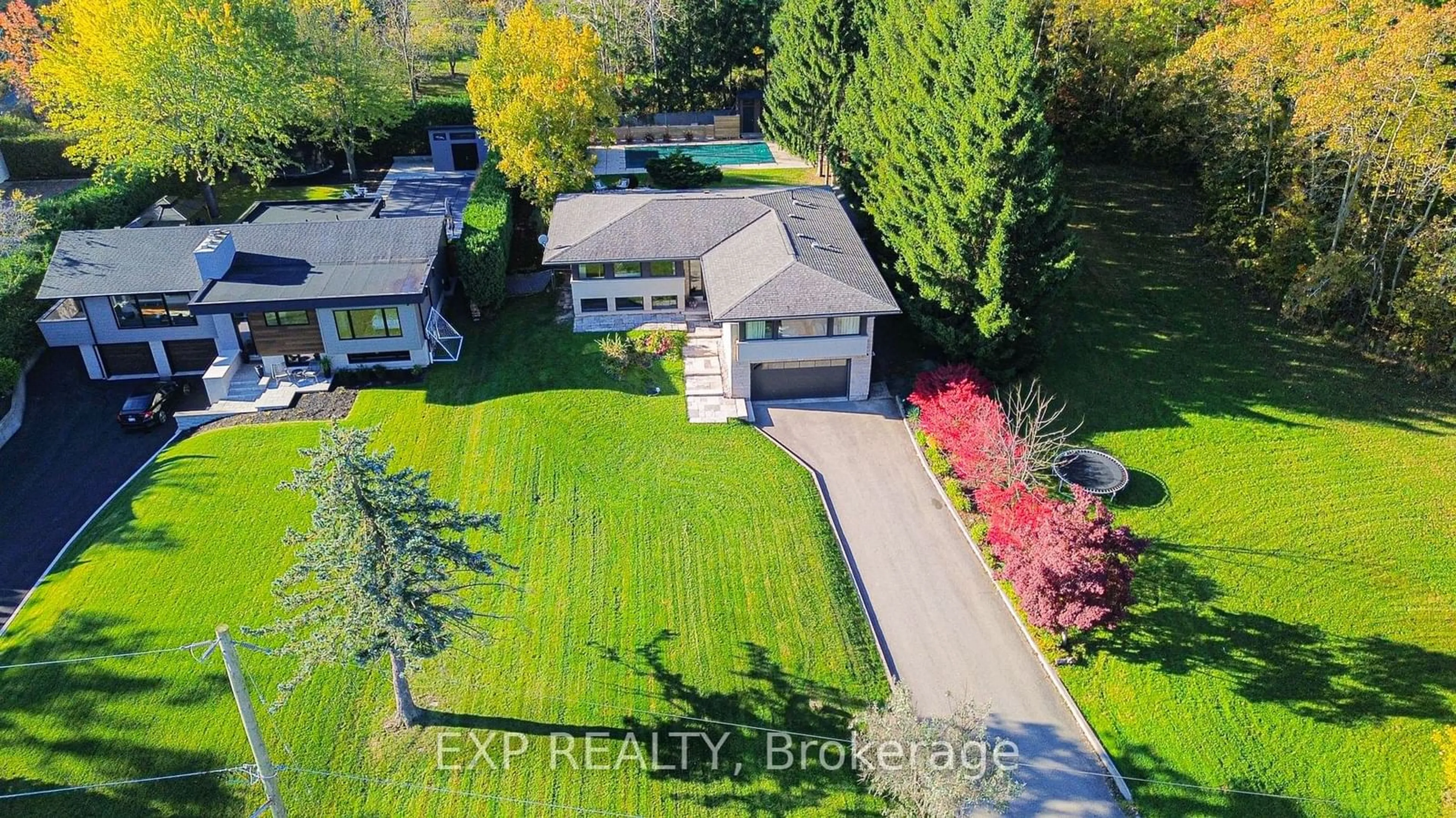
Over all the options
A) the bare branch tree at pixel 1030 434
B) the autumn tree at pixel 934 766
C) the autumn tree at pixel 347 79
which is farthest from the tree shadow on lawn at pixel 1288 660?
the autumn tree at pixel 347 79

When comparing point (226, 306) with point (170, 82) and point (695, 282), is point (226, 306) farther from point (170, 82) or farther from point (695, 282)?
point (695, 282)

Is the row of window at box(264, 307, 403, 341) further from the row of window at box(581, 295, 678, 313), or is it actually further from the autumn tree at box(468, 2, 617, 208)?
the autumn tree at box(468, 2, 617, 208)

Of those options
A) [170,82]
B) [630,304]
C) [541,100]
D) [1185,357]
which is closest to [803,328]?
[630,304]

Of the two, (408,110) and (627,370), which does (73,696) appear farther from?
(408,110)

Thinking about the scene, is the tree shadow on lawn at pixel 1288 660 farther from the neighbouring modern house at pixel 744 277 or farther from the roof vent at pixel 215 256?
the roof vent at pixel 215 256

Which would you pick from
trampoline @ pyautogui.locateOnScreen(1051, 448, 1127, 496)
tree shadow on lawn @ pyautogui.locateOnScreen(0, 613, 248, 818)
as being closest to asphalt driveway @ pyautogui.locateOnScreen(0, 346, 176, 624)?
tree shadow on lawn @ pyautogui.locateOnScreen(0, 613, 248, 818)
